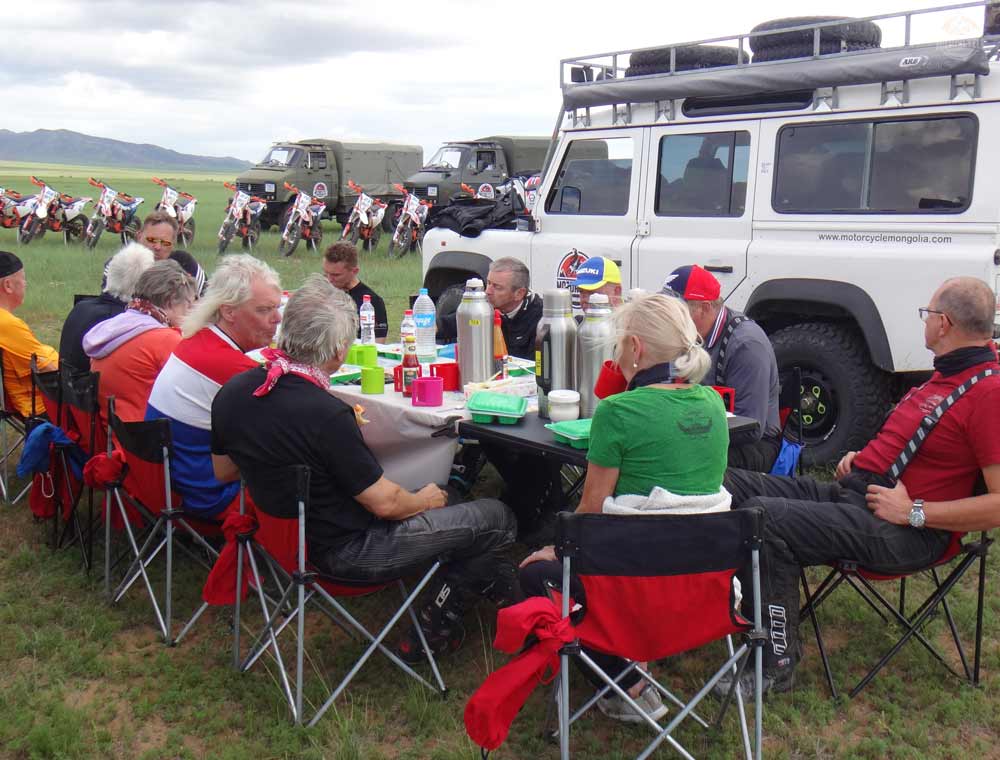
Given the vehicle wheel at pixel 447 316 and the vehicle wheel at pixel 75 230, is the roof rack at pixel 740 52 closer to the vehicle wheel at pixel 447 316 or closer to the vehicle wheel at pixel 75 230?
the vehicle wheel at pixel 447 316

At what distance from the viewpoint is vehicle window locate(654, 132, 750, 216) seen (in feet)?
17.9

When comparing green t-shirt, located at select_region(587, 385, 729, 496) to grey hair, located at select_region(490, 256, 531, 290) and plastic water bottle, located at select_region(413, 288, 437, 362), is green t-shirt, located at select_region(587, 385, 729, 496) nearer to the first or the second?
plastic water bottle, located at select_region(413, 288, 437, 362)

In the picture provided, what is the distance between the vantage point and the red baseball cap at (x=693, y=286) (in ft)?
12.3

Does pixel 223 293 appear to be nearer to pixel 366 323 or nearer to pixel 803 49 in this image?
pixel 366 323

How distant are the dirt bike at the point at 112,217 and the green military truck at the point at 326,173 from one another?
274cm

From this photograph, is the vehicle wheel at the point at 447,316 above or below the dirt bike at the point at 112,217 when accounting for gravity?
below

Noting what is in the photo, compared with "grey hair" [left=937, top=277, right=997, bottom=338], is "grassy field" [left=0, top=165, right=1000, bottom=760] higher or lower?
lower

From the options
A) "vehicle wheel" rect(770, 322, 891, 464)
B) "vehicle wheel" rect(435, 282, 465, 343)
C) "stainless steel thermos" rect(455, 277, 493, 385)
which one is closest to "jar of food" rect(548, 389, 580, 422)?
"stainless steel thermos" rect(455, 277, 493, 385)

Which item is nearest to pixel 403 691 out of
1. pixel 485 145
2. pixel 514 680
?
pixel 514 680

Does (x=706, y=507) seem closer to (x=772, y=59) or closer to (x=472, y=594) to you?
(x=472, y=594)

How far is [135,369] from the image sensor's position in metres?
3.95

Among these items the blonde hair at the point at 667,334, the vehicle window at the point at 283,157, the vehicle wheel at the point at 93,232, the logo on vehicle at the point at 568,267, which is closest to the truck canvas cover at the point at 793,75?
the logo on vehicle at the point at 568,267

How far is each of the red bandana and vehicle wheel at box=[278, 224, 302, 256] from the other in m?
14.7

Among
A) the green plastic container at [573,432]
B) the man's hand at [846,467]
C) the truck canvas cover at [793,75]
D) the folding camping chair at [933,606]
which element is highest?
the truck canvas cover at [793,75]
